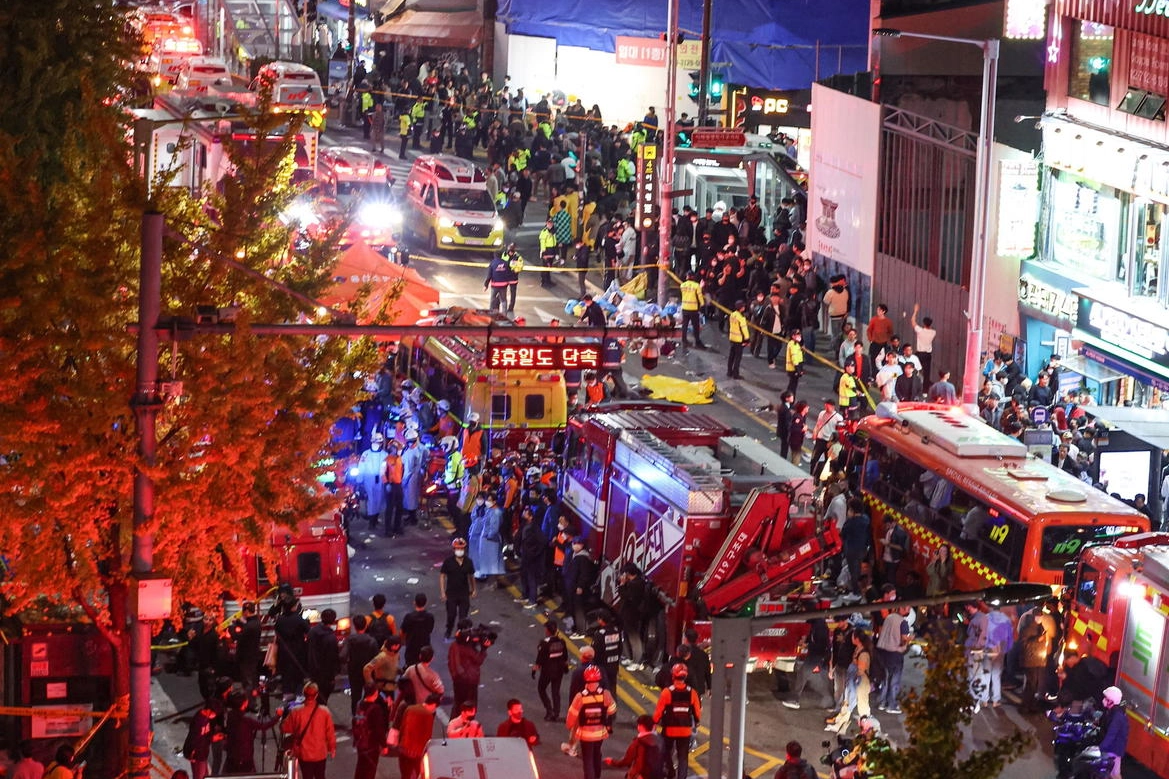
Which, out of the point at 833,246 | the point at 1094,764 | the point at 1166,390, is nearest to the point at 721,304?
the point at 833,246

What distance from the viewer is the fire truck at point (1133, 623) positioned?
68.9 ft

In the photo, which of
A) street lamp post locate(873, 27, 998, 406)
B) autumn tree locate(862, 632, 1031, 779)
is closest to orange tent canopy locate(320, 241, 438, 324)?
street lamp post locate(873, 27, 998, 406)

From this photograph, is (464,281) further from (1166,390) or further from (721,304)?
(1166,390)

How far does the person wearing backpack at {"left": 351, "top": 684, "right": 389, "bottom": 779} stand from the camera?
65.8 ft

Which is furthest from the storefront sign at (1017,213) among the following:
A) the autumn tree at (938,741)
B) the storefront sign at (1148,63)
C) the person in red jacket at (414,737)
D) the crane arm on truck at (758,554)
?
the autumn tree at (938,741)

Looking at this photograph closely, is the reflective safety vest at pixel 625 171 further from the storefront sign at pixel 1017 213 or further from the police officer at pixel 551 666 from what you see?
the police officer at pixel 551 666

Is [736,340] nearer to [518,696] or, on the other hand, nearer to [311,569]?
[311,569]

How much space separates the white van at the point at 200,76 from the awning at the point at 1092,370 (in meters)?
17.2

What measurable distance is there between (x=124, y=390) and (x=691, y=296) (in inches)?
842

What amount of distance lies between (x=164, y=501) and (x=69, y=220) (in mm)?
3019

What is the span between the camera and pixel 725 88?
61219 millimetres

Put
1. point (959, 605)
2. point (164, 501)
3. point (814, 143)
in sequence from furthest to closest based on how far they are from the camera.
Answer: point (814, 143) → point (959, 605) → point (164, 501)

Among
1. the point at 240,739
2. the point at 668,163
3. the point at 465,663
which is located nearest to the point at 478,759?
the point at 240,739

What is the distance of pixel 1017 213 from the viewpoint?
3606 cm
